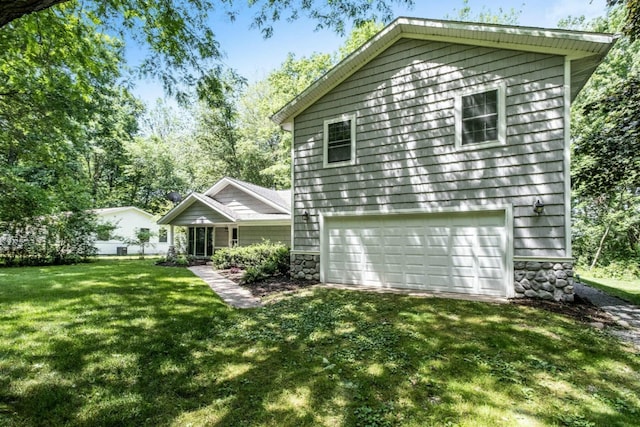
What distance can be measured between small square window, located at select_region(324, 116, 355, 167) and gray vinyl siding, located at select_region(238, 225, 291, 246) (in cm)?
564

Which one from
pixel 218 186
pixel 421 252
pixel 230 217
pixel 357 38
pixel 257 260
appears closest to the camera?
pixel 421 252

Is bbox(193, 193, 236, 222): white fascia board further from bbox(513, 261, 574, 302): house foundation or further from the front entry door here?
bbox(513, 261, 574, 302): house foundation

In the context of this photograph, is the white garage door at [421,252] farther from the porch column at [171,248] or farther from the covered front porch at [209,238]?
the porch column at [171,248]

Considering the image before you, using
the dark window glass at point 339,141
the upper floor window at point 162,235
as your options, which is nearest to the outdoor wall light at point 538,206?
the dark window glass at point 339,141

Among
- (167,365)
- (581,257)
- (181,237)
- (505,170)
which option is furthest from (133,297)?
(581,257)

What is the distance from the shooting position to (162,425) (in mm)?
2727

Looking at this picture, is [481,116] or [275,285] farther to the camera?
[275,285]

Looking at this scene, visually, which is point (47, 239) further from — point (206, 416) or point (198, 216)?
point (206, 416)

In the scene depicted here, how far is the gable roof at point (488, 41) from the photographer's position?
6.07m

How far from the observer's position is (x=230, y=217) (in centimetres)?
1437

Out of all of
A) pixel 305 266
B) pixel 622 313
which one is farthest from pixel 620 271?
pixel 305 266

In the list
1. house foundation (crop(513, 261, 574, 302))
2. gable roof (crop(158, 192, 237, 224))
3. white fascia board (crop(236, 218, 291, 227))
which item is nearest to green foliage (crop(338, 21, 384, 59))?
white fascia board (crop(236, 218, 291, 227))

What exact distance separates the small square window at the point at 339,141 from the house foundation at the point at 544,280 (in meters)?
4.77

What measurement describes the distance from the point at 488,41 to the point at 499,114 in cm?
164
